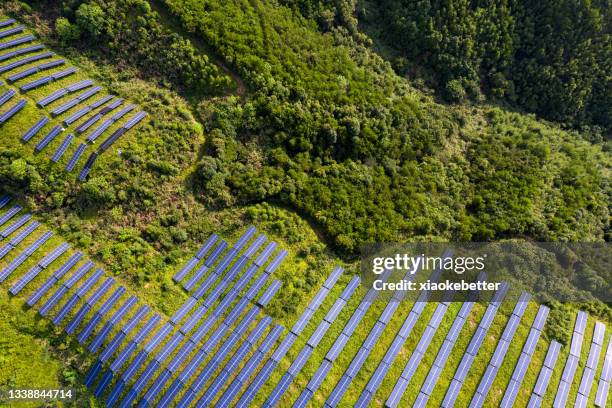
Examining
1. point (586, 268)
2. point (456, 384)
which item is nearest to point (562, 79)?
point (586, 268)

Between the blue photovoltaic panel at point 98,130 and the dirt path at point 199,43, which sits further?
the dirt path at point 199,43

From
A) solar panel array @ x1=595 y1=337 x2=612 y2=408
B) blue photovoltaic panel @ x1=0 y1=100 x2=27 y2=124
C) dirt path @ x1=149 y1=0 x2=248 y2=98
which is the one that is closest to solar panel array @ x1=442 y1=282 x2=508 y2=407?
solar panel array @ x1=595 y1=337 x2=612 y2=408

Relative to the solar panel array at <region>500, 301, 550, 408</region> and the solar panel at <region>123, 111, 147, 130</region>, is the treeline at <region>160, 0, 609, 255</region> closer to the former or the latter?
the solar panel at <region>123, 111, 147, 130</region>

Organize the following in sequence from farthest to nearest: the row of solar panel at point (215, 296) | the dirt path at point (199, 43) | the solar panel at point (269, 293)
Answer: the dirt path at point (199, 43) → the solar panel at point (269, 293) → the row of solar panel at point (215, 296)

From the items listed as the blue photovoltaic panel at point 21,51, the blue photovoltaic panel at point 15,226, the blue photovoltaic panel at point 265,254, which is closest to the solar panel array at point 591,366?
the blue photovoltaic panel at point 265,254

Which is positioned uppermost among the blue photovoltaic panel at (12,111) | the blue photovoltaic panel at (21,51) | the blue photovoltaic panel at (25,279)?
the blue photovoltaic panel at (21,51)

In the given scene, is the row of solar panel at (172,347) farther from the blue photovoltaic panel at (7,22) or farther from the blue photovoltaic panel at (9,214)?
the blue photovoltaic panel at (7,22)

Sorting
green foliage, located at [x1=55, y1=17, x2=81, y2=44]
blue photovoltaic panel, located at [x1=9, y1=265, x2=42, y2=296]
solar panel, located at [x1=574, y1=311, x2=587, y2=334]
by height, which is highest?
solar panel, located at [x1=574, y1=311, x2=587, y2=334]
